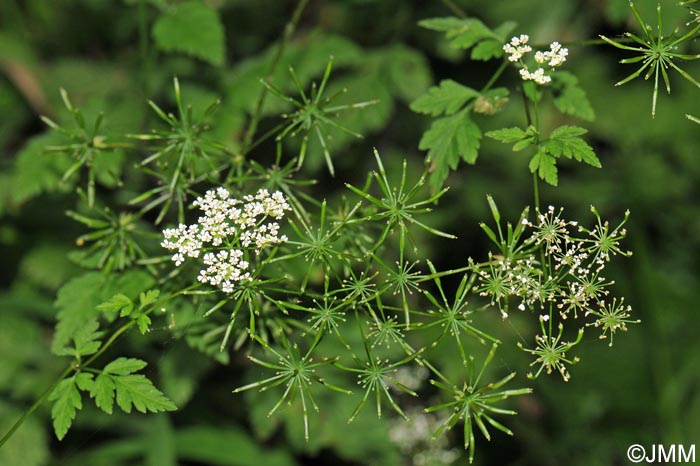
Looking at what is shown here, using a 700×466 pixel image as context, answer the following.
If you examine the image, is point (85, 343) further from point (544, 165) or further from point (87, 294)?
point (544, 165)

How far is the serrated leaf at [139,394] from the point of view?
210 cm

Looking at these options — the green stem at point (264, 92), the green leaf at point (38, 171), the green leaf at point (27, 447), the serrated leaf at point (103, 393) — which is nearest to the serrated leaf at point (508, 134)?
the green stem at point (264, 92)

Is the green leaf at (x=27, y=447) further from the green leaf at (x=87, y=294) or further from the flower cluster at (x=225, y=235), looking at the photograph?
the flower cluster at (x=225, y=235)

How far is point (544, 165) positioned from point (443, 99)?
1.68ft

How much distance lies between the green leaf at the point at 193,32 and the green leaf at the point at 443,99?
0.99 meters

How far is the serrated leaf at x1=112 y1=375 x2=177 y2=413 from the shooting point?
2.10 m

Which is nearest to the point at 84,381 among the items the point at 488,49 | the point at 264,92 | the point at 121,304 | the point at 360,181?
the point at 121,304

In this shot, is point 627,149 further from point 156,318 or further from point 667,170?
point 156,318

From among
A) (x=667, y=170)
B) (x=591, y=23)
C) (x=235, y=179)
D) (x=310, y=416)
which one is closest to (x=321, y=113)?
(x=235, y=179)

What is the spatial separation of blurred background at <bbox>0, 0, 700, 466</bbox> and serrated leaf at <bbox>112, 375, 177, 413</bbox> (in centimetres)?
100

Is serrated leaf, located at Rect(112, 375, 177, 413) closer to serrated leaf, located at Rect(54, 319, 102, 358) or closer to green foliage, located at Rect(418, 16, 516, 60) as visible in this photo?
serrated leaf, located at Rect(54, 319, 102, 358)

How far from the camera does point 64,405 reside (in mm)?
2131

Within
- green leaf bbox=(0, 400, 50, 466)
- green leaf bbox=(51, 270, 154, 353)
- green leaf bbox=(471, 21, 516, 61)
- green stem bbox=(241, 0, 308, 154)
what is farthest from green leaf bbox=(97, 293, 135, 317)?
green leaf bbox=(0, 400, 50, 466)

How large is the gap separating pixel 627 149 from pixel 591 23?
34.6 inches
